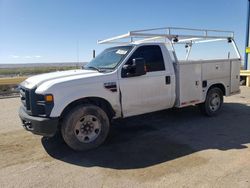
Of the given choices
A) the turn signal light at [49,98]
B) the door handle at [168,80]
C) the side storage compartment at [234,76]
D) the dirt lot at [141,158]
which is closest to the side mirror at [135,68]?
the door handle at [168,80]

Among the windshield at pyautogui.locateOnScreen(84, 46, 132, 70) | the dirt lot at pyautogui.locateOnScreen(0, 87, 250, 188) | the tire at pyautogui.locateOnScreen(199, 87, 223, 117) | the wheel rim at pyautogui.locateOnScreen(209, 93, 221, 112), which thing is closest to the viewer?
the dirt lot at pyautogui.locateOnScreen(0, 87, 250, 188)

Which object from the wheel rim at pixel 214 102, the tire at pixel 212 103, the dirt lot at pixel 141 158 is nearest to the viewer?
the dirt lot at pixel 141 158

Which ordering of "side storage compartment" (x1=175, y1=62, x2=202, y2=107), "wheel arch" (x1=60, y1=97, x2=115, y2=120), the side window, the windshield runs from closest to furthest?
1. "wheel arch" (x1=60, y1=97, x2=115, y2=120)
2. the windshield
3. the side window
4. "side storage compartment" (x1=175, y1=62, x2=202, y2=107)

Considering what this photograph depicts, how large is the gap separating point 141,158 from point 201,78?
3309mm

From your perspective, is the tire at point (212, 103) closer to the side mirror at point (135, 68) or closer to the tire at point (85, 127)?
the side mirror at point (135, 68)

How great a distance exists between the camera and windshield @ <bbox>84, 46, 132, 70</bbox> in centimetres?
545

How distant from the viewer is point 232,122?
6621 millimetres

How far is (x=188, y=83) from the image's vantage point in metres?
6.41

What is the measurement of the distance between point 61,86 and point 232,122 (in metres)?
4.54

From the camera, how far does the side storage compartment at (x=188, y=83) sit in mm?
6191

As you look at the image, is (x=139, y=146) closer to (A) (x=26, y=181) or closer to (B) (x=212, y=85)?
(A) (x=26, y=181)

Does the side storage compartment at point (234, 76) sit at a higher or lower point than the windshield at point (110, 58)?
lower

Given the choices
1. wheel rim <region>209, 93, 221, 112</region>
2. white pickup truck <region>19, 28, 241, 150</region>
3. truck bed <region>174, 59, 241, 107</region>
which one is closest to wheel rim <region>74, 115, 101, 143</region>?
white pickup truck <region>19, 28, 241, 150</region>

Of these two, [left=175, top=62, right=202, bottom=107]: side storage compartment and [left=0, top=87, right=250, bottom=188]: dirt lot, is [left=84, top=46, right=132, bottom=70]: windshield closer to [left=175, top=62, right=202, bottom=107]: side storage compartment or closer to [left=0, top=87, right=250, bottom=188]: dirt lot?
[left=175, top=62, right=202, bottom=107]: side storage compartment
